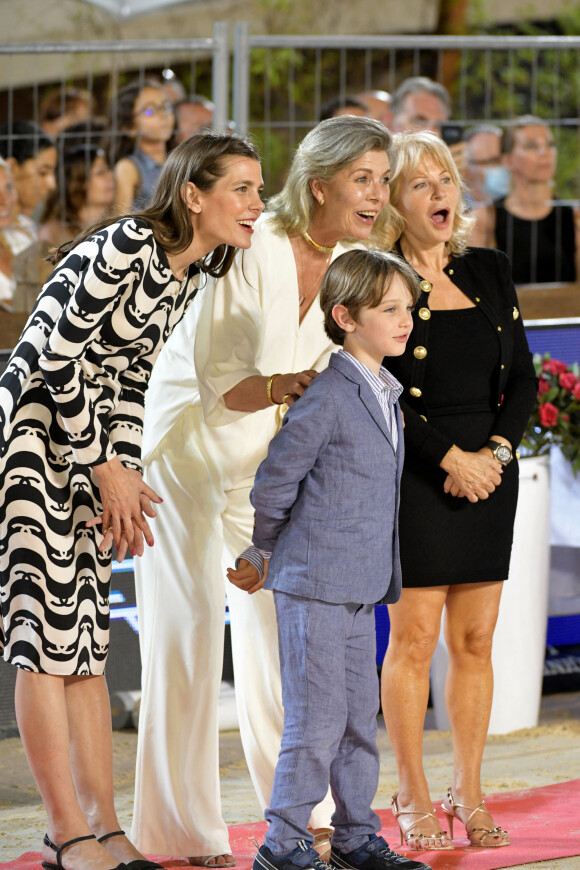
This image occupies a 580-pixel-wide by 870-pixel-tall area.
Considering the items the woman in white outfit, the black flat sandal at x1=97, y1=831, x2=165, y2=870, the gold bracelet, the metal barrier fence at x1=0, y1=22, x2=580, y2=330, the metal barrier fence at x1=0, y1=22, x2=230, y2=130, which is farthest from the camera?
the metal barrier fence at x1=0, y1=22, x2=580, y2=330

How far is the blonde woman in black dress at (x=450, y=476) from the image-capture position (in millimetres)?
3227

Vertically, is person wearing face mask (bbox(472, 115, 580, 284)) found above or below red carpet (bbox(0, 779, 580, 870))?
above

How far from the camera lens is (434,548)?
3.23 metres

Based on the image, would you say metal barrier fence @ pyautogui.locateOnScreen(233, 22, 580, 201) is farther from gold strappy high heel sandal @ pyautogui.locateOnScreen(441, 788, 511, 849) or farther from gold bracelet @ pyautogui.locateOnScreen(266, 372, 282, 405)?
gold strappy high heel sandal @ pyautogui.locateOnScreen(441, 788, 511, 849)

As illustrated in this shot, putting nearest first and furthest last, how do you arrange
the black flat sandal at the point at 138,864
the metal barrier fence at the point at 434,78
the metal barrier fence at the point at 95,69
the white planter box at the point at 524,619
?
the black flat sandal at the point at 138,864
the white planter box at the point at 524,619
the metal barrier fence at the point at 95,69
the metal barrier fence at the point at 434,78

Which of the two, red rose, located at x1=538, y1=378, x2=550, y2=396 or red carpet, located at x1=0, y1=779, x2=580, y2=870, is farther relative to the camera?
red rose, located at x1=538, y1=378, x2=550, y2=396

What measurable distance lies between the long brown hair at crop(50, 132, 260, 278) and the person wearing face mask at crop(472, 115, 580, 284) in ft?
12.5

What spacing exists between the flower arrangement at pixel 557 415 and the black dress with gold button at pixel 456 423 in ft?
4.77

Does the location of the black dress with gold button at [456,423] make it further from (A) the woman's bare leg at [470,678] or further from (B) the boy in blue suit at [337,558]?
(B) the boy in blue suit at [337,558]

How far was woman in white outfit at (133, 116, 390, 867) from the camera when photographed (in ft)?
10.3

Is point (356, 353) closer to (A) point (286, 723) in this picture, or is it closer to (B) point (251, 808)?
(A) point (286, 723)

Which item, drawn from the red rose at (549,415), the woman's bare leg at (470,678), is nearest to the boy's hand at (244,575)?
the woman's bare leg at (470,678)

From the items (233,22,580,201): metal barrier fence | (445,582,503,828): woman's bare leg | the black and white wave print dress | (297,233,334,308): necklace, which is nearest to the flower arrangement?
(445,582,503,828): woman's bare leg

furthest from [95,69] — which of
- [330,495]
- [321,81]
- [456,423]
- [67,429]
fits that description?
[330,495]
